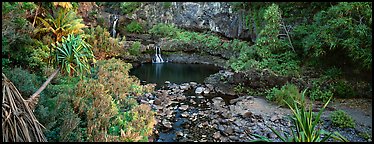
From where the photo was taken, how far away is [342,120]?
6465 millimetres

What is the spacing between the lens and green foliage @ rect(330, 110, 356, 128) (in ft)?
21.0

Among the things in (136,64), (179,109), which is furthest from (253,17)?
(179,109)

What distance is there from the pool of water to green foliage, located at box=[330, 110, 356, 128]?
566 cm

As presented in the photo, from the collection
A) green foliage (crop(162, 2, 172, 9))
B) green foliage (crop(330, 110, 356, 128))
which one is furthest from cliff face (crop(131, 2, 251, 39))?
green foliage (crop(330, 110, 356, 128))

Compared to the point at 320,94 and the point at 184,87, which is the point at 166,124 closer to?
the point at 184,87

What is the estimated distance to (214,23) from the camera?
17.0 m

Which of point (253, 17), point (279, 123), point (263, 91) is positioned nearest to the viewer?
point (279, 123)

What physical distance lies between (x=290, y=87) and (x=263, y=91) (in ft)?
3.77

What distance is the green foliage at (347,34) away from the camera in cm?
745

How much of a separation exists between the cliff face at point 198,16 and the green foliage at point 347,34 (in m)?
6.11

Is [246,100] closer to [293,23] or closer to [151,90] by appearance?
[151,90]

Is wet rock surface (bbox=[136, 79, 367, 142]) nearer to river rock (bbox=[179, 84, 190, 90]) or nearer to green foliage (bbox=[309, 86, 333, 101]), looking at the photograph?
river rock (bbox=[179, 84, 190, 90])

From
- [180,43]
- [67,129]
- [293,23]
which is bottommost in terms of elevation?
[67,129]

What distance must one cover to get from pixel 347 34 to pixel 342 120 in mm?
2835
